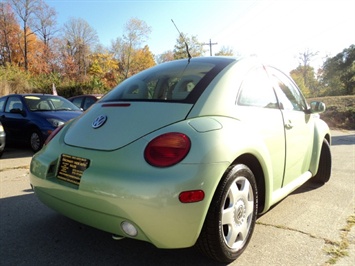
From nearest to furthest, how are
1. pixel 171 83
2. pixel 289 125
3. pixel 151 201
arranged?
pixel 151 201 → pixel 171 83 → pixel 289 125

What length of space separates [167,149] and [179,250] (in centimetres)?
96

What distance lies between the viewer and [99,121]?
2365 millimetres

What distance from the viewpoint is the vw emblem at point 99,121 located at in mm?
2326

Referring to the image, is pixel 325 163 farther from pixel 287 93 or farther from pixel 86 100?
pixel 86 100

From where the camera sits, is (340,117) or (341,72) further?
(341,72)

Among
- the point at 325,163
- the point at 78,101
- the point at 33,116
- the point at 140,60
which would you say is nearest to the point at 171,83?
the point at 325,163

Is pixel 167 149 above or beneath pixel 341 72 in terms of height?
beneath

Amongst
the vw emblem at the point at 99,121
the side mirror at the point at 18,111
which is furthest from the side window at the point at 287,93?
the side mirror at the point at 18,111

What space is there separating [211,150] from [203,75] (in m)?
0.83

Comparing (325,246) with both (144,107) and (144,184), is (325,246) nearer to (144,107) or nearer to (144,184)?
(144,184)

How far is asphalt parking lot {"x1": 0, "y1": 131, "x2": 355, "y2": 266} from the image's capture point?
2.29 meters

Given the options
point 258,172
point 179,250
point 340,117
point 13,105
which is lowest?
point 179,250

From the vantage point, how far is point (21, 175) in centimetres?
476

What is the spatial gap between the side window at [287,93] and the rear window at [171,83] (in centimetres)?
75
